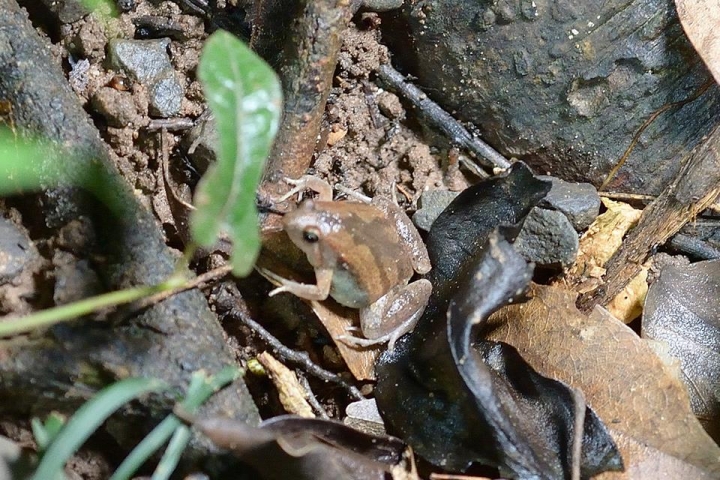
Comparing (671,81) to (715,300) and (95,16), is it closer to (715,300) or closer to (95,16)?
(715,300)

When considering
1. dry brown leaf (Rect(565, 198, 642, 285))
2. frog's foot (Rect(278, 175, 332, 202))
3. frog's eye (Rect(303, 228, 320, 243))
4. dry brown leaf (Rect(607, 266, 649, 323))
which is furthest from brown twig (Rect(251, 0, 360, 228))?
dry brown leaf (Rect(607, 266, 649, 323))

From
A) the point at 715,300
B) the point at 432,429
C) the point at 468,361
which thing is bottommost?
the point at 432,429

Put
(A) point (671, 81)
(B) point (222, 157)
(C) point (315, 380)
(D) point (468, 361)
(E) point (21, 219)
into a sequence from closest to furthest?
1. (B) point (222, 157)
2. (D) point (468, 361)
3. (E) point (21, 219)
4. (C) point (315, 380)
5. (A) point (671, 81)

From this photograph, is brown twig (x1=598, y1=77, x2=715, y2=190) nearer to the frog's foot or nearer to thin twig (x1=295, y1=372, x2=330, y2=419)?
the frog's foot

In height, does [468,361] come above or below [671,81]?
below

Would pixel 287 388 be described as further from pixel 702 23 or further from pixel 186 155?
pixel 702 23

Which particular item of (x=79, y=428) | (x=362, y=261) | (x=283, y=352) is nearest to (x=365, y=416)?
(x=283, y=352)

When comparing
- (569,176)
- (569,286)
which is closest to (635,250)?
(569,286)
